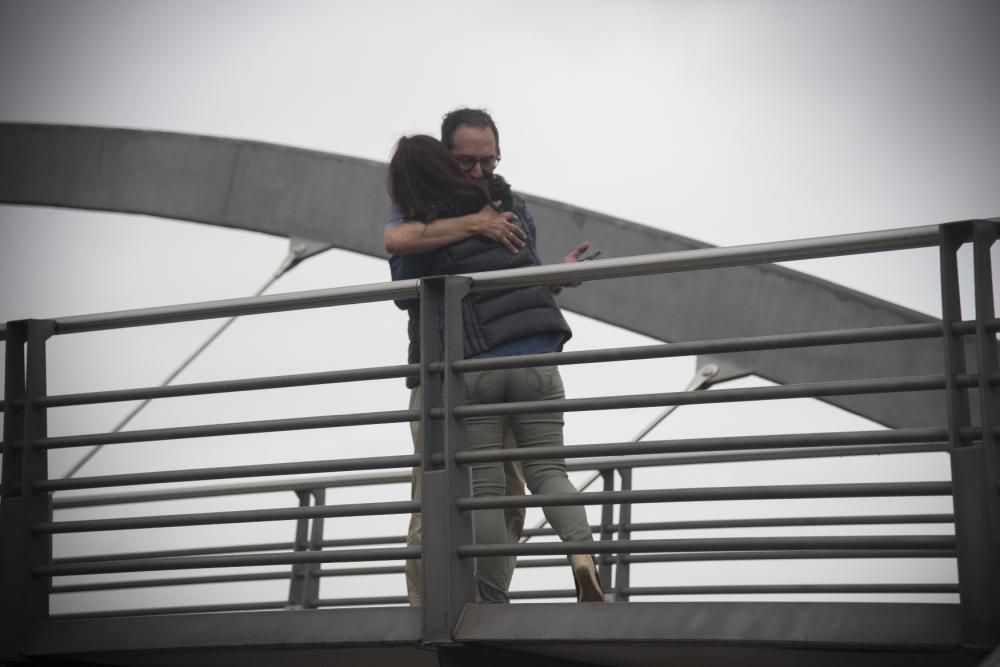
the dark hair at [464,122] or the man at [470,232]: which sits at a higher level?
the dark hair at [464,122]

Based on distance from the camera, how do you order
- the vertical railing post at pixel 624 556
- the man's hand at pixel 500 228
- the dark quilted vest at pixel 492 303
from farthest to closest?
the vertical railing post at pixel 624 556 → the man's hand at pixel 500 228 → the dark quilted vest at pixel 492 303

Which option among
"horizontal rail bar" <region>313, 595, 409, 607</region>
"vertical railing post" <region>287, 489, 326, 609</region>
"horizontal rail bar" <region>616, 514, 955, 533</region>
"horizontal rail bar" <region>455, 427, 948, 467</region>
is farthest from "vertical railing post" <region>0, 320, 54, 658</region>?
"vertical railing post" <region>287, 489, 326, 609</region>

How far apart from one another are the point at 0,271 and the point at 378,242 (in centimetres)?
305

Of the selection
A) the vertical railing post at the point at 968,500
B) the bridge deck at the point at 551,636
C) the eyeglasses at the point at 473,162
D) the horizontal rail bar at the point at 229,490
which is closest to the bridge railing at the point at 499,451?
the vertical railing post at the point at 968,500

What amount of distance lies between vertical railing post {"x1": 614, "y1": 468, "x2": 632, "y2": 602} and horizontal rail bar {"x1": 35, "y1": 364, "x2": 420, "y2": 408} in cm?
246

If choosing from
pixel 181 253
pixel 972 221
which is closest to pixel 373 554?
pixel 972 221

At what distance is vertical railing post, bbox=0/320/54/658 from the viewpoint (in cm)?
448

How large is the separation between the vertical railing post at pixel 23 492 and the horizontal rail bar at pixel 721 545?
1.51 m

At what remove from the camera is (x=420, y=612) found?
13.0 ft

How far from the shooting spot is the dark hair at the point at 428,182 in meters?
4.35

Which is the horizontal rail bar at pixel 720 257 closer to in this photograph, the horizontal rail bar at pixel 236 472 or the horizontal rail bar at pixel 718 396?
the horizontal rail bar at pixel 718 396

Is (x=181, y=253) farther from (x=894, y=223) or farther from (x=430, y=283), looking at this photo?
(x=430, y=283)

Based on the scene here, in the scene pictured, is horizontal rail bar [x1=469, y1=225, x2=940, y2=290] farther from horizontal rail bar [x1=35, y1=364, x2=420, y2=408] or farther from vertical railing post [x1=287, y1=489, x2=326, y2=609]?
Result: vertical railing post [x1=287, y1=489, x2=326, y2=609]

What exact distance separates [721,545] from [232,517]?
1524mm
